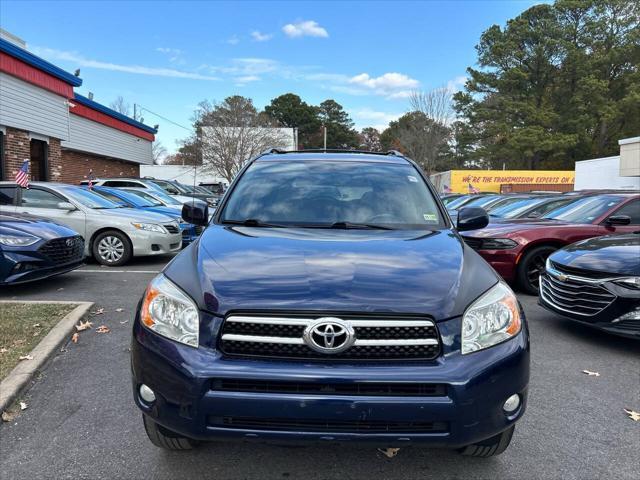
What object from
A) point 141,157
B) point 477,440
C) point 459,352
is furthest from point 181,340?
point 141,157

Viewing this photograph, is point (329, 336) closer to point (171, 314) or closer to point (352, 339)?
point (352, 339)

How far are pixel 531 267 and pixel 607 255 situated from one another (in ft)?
7.45

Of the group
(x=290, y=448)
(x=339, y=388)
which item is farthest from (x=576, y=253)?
(x=339, y=388)

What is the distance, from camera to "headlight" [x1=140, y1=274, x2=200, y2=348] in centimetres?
218

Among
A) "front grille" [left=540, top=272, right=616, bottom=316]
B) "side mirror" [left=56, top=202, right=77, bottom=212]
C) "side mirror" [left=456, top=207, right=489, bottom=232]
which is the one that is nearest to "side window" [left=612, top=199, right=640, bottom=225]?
"front grille" [left=540, top=272, right=616, bottom=316]

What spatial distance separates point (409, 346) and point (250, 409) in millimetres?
721

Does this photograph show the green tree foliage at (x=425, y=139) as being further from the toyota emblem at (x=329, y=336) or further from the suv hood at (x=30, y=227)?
the toyota emblem at (x=329, y=336)

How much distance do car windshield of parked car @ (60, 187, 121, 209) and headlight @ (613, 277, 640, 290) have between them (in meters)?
8.27

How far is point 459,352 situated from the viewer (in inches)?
83.0

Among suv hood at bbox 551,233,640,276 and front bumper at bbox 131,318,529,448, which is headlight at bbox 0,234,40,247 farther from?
suv hood at bbox 551,233,640,276

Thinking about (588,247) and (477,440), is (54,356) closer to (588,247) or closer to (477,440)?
(477,440)

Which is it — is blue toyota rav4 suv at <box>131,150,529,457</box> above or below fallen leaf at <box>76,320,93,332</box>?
above

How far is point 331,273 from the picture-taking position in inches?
91.5

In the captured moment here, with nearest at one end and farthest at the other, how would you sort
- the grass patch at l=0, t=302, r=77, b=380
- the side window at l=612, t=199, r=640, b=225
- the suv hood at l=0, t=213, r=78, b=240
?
the grass patch at l=0, t=302, r=77, b=380
the suv hood at l=0, t=213, r=78, b=240
the side window at l=612, t=199, r=640, b=225
